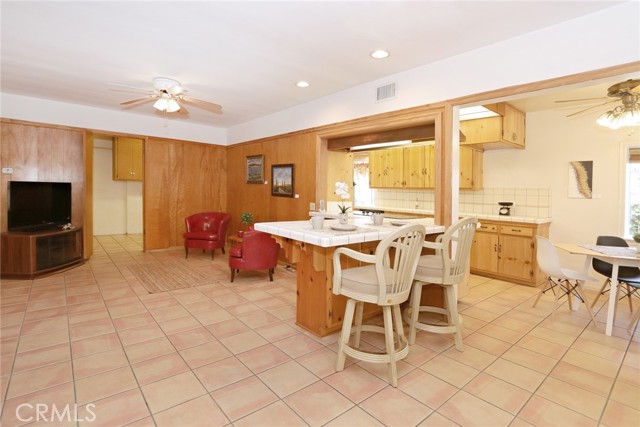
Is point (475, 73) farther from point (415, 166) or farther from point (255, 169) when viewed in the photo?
point (255, 169)

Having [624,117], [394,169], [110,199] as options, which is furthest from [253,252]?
[110,199]

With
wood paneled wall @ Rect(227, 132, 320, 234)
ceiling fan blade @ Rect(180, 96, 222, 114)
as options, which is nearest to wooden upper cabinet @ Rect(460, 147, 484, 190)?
wood paneled wall @ Rect(227, 132, 320, 234)

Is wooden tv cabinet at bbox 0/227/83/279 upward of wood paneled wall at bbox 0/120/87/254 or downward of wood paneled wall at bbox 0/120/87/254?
downward

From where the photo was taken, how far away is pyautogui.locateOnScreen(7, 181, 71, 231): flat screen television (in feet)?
15.5

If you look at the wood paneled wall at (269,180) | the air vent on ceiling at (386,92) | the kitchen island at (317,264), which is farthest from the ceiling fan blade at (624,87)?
the wood paneled wall at (269,180)

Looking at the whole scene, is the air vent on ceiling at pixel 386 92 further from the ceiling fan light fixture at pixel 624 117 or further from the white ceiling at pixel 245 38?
the ceiling fan light fixture at pixel 624 117

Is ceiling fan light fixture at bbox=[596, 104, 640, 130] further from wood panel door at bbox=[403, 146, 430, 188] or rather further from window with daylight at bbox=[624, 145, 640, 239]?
wood panel door at bbox=[403, 146, 430, 188]

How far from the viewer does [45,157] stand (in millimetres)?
5195

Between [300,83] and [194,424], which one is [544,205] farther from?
[194,424]

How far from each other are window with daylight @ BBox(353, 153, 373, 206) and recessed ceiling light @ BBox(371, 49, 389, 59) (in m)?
3.66

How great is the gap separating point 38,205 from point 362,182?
582cm

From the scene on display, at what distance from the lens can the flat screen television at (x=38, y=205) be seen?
471cm

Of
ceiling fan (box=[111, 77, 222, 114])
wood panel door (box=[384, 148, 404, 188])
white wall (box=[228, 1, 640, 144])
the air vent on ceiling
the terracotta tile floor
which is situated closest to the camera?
the terracotta tile floor

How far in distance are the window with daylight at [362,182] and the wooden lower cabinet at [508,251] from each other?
261 centimetres
